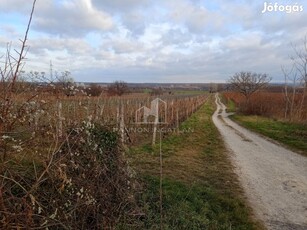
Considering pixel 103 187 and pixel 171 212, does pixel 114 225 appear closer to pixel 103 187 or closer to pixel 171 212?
pixel 103 187

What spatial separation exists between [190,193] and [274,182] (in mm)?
2683

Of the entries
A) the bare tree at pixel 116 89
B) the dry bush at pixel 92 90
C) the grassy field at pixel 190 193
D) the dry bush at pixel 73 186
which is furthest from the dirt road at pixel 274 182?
the bare tree at pixel 116 89

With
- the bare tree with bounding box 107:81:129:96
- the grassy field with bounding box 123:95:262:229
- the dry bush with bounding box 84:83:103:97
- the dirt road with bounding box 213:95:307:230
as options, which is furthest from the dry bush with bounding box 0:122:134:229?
the bare tree with bounding box 107:81:129:96

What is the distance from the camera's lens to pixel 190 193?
21.2 feet

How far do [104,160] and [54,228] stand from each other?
1.40m

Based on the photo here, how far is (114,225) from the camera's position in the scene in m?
4.30

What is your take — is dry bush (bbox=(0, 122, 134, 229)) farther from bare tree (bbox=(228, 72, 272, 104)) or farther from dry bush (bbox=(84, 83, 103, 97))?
bare tree (bbox=(228, 72, 272, 104))

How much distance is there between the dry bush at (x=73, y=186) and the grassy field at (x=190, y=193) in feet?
1.69

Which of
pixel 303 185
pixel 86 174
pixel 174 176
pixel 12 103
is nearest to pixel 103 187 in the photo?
pixel 86 174

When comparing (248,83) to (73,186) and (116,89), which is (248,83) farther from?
(73,186)

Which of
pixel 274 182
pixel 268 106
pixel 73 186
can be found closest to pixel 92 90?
pixel 73 186

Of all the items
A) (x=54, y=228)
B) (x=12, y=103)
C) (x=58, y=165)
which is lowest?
(x=54, y=228)

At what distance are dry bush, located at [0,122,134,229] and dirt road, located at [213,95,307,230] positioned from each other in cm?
264

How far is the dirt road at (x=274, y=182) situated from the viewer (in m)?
5.68
